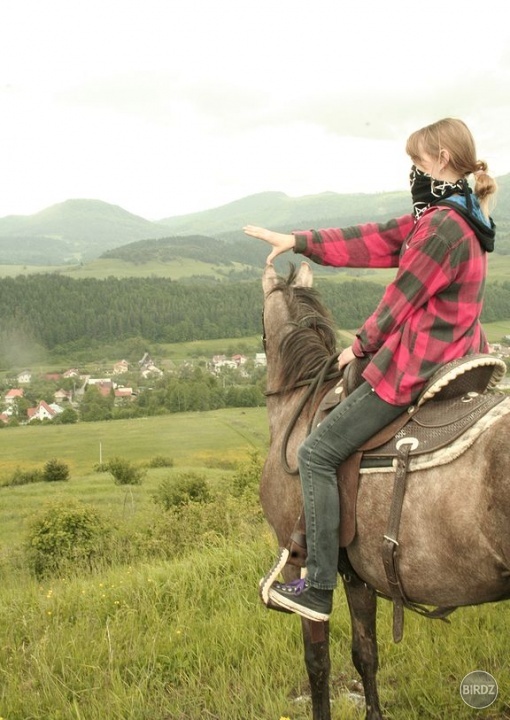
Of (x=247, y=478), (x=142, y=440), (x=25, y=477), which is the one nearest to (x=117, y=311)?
(x=142, y=440)

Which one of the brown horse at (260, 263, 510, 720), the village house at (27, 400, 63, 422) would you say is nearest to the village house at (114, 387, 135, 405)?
the village house at (27, 400, 63, 422)

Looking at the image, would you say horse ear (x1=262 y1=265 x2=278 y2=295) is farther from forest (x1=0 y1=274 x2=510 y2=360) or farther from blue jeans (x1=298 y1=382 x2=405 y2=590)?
forest (x1=0 y1=274 x2=510 y2=360)

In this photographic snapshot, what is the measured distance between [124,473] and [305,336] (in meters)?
51.2

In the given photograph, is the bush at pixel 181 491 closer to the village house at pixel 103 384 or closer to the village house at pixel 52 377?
the village house at pixel 103 384

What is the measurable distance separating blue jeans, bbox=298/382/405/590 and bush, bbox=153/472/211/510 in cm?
3276

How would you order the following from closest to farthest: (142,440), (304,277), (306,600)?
(306,600) → (304,277) → (142,440)

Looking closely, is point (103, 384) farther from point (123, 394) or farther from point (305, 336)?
point (305, 336)

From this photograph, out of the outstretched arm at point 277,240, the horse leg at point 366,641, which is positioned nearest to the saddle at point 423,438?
the horse leg at point 366,641

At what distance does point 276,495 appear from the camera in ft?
12.7

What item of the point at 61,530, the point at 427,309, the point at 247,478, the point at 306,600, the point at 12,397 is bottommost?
the point at 12,397

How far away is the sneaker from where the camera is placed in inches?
137

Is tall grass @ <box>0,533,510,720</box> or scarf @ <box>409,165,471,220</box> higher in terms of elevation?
scarf @ <box>409,165,471,220</box>

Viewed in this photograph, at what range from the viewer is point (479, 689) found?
3.81 meters

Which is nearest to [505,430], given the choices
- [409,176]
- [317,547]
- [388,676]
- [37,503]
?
[317,547]
